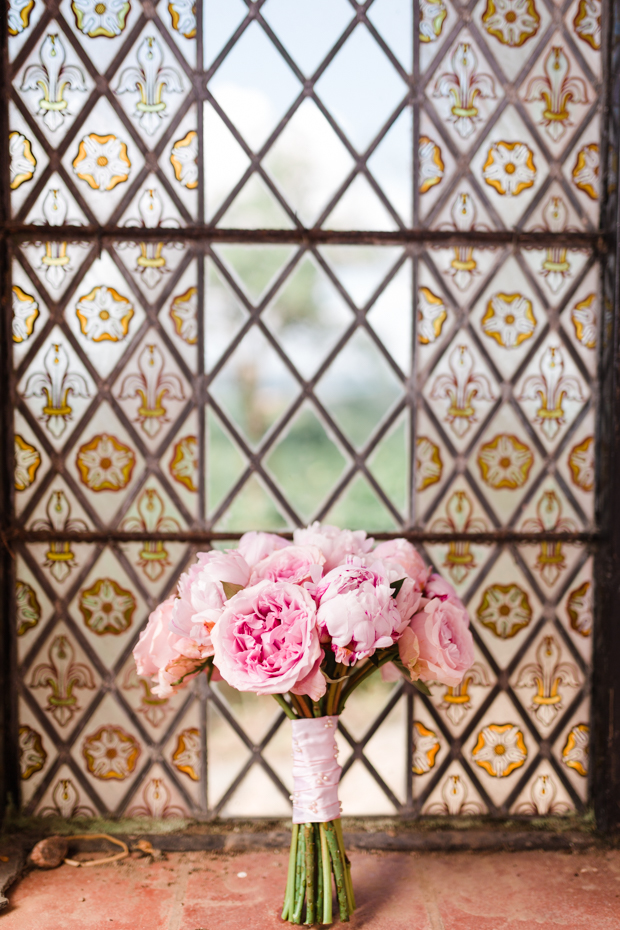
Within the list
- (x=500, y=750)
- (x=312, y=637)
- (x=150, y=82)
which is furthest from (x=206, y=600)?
(x=150, y=82)

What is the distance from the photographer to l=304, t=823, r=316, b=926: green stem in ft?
3.09

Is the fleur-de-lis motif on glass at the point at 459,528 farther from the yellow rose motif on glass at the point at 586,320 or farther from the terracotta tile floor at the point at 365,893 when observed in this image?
the terracotta tile floor at the point at 365,893

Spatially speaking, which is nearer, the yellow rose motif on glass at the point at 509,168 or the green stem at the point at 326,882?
the green stem at the point at 326,882

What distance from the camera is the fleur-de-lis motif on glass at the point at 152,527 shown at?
1.25m

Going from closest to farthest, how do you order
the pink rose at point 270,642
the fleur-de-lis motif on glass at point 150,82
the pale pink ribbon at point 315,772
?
1. the pink rose at point 270,642
2. the pale pink ribbon at point 315,772
3. the fleur-de-lis motif on glass at point 150,82

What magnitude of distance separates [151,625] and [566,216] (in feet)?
3.45

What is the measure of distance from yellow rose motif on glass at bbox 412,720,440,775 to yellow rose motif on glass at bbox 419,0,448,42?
129cm

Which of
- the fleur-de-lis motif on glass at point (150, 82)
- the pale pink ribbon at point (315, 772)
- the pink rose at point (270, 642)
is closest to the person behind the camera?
the pink rose at point (270, 642)

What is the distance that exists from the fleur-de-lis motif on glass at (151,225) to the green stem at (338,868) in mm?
967

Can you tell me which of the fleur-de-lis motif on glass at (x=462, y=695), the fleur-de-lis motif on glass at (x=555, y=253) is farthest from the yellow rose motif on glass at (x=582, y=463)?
the fleur-de-lis motif on glass at (x=462, y=695)

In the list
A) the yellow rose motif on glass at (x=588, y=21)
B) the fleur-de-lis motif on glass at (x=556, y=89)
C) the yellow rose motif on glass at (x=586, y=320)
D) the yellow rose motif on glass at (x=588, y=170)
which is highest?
the yellow rose motif on glass at (x=588, y=21)

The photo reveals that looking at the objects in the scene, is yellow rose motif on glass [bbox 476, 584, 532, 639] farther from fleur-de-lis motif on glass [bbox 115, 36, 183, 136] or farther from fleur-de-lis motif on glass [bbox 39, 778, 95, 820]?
fleur-de-lis motif on glass [bbox 115, 36, 183, 136]

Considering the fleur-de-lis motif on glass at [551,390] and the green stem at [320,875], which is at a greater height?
the fleur-de-lis motif on glass at [551,390]

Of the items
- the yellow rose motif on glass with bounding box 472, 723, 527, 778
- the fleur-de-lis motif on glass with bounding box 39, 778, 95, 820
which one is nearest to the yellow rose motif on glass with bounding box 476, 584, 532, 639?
the yellow rose motif on glass with bounding box 472, 723, 527, 778
